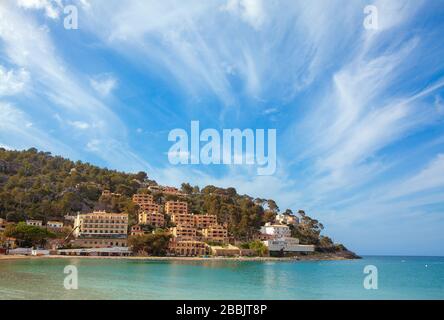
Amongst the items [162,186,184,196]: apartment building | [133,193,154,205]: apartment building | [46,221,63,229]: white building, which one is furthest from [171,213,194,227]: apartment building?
[162,186,184,196]: apartment building

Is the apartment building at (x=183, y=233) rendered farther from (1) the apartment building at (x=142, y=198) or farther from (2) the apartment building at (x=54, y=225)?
(2) the apartment building at (x=54, y=225)

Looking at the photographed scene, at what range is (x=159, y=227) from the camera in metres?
61.8

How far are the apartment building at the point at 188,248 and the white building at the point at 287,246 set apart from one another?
391 inches

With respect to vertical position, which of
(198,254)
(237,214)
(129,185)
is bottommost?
(198,254)

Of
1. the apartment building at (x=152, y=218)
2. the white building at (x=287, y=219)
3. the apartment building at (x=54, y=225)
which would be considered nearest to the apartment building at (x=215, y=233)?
the apartment building at (x=152, y=218)

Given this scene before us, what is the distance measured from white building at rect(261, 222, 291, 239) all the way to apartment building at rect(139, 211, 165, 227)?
16938mm

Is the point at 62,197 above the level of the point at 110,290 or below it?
above

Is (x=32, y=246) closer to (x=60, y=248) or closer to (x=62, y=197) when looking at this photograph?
(x=60, y=248)

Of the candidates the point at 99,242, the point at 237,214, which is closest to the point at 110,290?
the point at 99,242

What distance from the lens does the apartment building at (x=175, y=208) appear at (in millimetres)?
69062

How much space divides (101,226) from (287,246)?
27.2m

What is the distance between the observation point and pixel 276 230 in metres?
67.9
